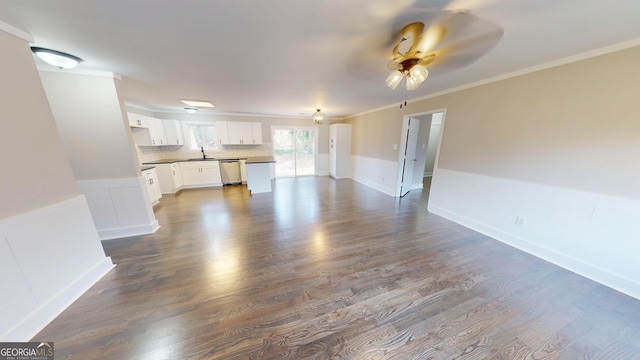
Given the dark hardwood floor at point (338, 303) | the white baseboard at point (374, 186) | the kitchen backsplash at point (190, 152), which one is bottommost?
the dark hardwood floor at point (338, 303)

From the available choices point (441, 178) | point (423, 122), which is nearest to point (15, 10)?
point (441, 178)

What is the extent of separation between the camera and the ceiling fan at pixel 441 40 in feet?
4.32

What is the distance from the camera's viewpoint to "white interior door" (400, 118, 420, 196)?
4.34m

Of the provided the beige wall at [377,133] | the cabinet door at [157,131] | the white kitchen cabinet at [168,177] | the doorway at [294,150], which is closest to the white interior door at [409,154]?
the beige wall at [377,133]

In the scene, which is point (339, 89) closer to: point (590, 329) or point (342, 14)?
point (342, 14)

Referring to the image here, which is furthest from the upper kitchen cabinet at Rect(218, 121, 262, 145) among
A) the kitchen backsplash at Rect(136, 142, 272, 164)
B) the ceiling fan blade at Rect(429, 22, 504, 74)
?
the ceiling fan blade at Rect(429, 22, 504, 74)

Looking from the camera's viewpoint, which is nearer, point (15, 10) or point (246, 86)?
point (15, 10)

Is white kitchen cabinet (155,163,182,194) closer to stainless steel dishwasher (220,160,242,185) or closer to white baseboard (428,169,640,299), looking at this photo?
stainless steel dishwasher (220,160,242,185)

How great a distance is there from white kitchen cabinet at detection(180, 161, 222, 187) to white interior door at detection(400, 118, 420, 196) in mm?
5506

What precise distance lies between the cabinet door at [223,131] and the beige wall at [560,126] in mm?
5765

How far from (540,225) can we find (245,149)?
6867mm

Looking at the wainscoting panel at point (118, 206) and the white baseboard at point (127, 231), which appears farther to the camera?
the white baseboard at point (127, 231)

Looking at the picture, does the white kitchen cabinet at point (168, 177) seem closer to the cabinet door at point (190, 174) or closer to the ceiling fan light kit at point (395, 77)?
the cabinet door at point (190, 174)

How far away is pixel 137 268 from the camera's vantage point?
2.08 meters
